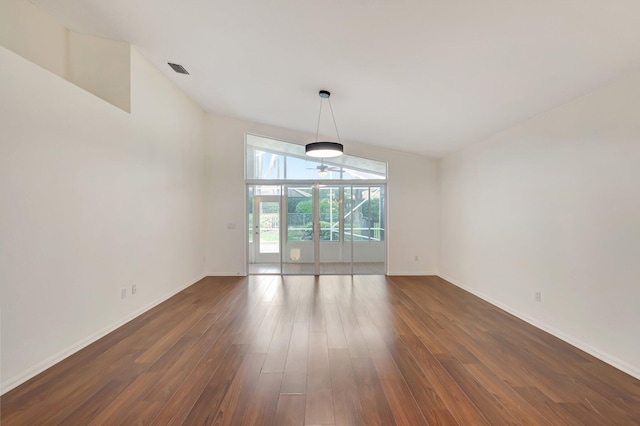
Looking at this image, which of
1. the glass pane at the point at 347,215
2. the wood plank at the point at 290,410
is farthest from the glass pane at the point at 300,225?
the wood plank at the point at 290,410

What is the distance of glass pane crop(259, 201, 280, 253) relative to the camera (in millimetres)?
6535

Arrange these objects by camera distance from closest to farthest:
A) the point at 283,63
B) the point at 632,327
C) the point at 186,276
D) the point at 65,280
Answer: the point at 632,327, the point at 65,280, the point at 283,63, the point at 186,276

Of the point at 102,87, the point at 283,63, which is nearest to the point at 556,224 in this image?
the point at 283,63

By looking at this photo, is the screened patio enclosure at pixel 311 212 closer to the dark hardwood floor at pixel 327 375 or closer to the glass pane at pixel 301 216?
the glass pane at pixel 301 216

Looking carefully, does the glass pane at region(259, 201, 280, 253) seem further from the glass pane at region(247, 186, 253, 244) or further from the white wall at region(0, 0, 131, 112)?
the white wall at region(0, 0, 131, 112)

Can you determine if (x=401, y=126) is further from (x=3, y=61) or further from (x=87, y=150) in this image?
(x=3, y=61)

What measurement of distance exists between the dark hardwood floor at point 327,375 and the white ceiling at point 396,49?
2700 mm

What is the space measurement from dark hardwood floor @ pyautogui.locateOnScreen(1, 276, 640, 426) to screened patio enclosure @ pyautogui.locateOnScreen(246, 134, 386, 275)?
2.60 metres

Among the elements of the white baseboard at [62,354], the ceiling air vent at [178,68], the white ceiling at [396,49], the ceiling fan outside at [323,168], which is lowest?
the white baseboard at [62,354]

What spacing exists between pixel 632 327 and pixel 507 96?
251 cm

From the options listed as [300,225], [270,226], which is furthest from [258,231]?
[300,225]

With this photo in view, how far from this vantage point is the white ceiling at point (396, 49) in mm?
2109

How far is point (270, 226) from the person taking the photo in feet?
21.5

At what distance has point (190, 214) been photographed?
5.52 metres
